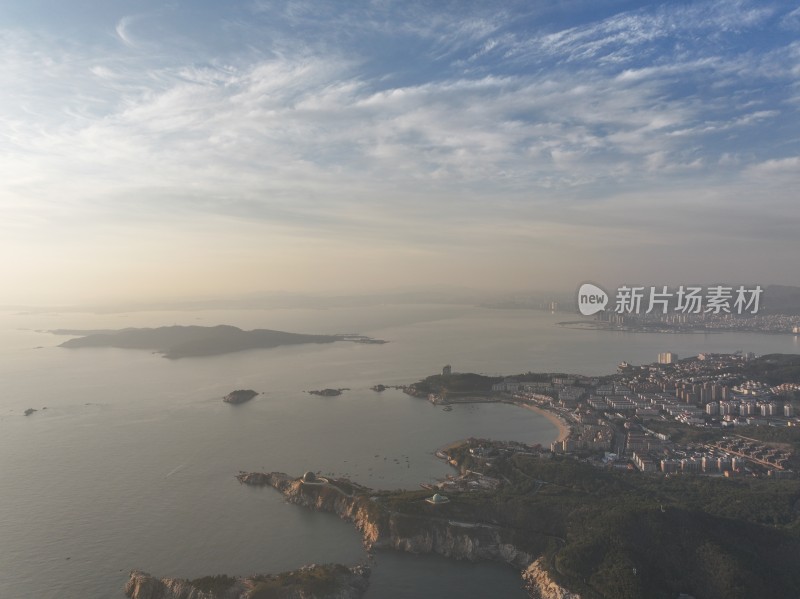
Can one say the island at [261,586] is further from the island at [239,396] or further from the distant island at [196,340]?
the distant island at [196,340]

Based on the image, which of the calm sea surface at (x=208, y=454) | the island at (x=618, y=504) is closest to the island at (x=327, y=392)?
the calm sea surface at (x=208, y=454)

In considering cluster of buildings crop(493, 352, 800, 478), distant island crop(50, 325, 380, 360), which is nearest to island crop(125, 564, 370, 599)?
cluster of buildings crop(493, 352, 800, 478)

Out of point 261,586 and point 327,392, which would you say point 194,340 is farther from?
point 261,586

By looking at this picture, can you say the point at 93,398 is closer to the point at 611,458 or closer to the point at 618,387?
the point at 611,458

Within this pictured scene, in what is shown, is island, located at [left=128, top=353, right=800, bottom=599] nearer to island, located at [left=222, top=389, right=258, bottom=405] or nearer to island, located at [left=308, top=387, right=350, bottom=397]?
island, located at [left=308, top=387, right=350, bottom=397]

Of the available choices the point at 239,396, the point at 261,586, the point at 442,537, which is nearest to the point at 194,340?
the point at 239,396

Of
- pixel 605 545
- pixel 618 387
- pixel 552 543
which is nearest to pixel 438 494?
pixel 552 543
